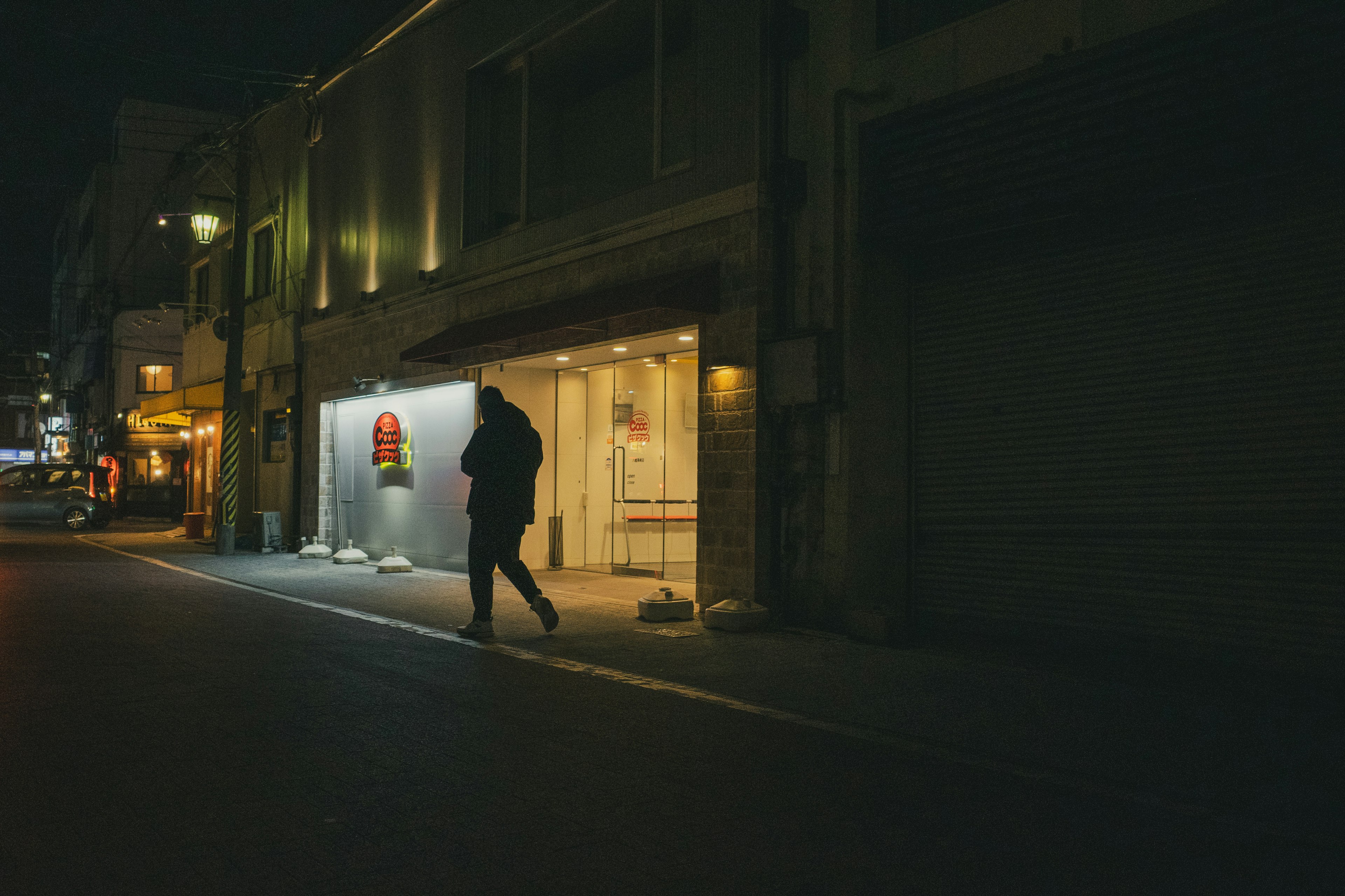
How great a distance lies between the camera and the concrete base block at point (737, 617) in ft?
31.2

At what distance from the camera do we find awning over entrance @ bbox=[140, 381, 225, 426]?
23.1 meters

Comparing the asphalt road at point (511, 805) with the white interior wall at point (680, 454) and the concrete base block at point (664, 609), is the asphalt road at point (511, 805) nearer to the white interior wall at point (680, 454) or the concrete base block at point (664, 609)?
the concrete base block at point (664, 609)

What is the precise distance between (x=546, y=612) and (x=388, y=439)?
8.90 metres

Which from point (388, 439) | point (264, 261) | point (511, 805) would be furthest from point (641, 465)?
point (264, 261)

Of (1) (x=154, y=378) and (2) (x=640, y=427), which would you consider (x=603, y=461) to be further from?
(1) (x=154, y=378)

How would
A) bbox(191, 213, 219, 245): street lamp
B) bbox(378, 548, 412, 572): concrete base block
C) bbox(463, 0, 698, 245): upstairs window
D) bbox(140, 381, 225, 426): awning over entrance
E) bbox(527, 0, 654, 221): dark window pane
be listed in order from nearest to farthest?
bbox(463, 0, 698, 245): upstairs window
bbox(527, 0, 654, 221): dark window pane
bbox(378, 548, 412, 572): concrete base block
bbox(191, 213, 219, 245): street lamp
bbox(140, 381, 225, 426): awning over entrance

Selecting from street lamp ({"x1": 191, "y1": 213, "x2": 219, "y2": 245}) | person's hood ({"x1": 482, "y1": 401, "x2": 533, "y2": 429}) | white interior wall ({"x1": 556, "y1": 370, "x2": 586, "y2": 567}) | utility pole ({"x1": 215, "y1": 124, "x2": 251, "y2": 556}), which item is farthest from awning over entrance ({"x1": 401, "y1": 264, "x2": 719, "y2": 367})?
street lamp ({"x1": 191, "y1": 213, "x2": 219, "y2": 245})

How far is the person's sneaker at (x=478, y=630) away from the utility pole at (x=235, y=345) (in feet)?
38.4

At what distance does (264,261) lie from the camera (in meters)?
22.4

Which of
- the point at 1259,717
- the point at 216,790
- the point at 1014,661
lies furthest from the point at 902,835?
the point at 1014,661

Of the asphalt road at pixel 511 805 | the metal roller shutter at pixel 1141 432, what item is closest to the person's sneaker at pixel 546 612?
the asphalt road at pixel 511 805

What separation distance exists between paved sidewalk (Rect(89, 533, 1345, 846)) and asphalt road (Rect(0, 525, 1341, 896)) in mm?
346

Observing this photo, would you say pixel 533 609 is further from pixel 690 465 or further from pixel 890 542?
pixel 690 465

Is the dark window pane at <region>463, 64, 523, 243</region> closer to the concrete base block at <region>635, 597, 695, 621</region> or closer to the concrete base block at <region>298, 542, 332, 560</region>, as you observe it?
the concrete base block at <region>298, 542, 332, 560</region>
